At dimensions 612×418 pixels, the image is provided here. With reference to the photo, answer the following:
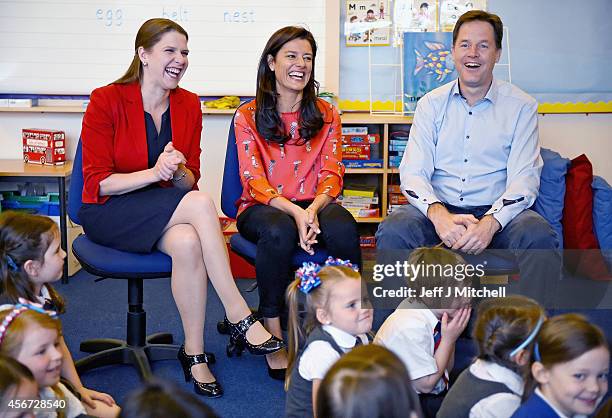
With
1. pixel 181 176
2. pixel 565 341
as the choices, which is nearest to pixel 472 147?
pixel 181 176

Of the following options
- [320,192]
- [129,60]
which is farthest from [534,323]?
[129,60]

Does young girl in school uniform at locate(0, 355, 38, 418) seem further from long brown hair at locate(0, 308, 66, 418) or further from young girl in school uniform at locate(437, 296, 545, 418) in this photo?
young girl in school uniform at locate(437, 296, 545, 418)

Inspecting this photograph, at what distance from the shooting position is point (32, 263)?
2244 mm

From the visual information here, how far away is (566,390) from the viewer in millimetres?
1751

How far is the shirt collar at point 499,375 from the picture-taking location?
6.31ft

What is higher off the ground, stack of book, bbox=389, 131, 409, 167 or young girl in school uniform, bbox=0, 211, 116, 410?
stack of book, bbox=389, 131, 409, 167

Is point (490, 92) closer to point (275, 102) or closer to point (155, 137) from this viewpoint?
point (275, 102)

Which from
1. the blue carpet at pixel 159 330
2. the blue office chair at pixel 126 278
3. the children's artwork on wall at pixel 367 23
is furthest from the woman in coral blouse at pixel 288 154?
the children's artwork on wall at pixel 367 23

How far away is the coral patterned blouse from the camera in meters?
3.00

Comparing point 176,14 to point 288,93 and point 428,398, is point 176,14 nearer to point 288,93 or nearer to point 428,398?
point 288,93

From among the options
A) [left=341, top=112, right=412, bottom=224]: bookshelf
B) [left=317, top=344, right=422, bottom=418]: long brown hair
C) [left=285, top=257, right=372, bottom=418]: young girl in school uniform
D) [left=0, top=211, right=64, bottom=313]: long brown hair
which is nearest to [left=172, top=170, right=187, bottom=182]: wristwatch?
[left=0, top=211, right=64, bottom=313]: long brown hair

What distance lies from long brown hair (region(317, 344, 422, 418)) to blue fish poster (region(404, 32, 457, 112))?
288 cm

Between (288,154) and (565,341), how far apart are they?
4.94 feet

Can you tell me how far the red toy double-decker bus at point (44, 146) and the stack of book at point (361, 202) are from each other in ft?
4.54
